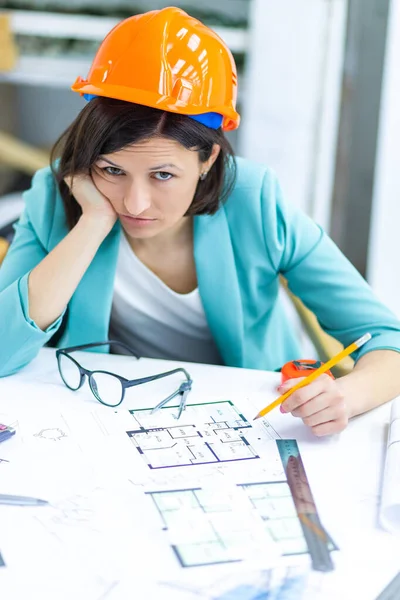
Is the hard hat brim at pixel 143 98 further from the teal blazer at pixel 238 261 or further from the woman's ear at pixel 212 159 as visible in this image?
the teal blazer at pixel 238 261

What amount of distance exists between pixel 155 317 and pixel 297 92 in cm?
149

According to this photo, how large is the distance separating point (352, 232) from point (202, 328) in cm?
207

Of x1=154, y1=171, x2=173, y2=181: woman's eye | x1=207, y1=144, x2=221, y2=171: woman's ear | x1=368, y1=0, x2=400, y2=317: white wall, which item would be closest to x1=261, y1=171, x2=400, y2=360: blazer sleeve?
x1=207, y1=144, x2=221, y2=171: woman's ear

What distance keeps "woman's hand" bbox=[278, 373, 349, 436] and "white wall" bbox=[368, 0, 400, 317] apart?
1.74 m

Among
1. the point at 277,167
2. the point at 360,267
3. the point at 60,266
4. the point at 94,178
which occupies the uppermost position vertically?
the point at 94,178

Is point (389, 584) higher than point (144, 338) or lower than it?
higher

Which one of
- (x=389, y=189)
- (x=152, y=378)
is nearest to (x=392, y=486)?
(x=152, y=378)

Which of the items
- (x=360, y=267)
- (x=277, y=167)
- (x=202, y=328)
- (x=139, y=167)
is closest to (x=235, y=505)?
(x=139, y=167)

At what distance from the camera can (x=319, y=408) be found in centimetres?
97

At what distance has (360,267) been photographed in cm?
337

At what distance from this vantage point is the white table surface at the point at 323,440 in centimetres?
74

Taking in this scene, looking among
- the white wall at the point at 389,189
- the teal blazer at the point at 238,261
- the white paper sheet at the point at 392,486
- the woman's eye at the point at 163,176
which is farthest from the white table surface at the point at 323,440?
the white wall at the point at 389,189

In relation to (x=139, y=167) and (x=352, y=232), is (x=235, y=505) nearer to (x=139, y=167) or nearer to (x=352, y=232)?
(x=139, y=167)

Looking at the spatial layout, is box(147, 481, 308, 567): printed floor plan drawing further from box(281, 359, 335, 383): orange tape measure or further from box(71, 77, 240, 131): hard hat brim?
box(71, 77, 240, 131): hard hat brim
